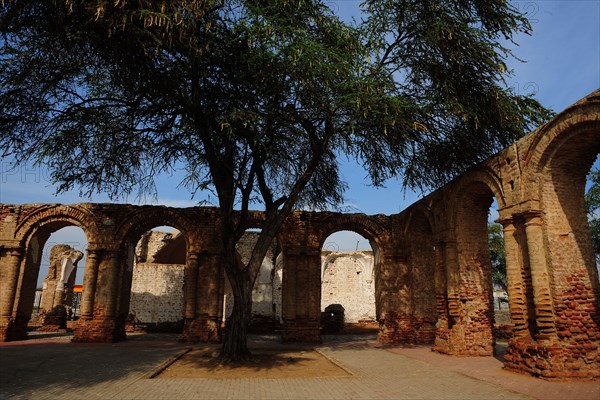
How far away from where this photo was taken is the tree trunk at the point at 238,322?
386 inches

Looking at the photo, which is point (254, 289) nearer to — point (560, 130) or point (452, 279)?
point (452, 279)

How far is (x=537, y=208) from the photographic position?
898 cm

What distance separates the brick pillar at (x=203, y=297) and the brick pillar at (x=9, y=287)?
5.62 metres

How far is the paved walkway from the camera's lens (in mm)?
6523

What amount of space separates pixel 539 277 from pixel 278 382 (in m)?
5.57

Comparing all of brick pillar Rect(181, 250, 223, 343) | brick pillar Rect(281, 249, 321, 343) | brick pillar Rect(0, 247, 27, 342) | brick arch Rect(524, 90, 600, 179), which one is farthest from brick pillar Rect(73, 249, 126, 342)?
brick arch Rect(524, 90, 600, 179)

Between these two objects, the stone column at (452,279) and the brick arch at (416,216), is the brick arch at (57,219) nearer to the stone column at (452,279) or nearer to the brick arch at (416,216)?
the brick arch at (416,216)

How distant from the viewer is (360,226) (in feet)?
54.8

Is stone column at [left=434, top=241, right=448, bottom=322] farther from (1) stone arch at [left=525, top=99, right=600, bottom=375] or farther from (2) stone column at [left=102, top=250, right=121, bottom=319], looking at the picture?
(2) stone column at [left=102, top=250, right=121, bottom=319]

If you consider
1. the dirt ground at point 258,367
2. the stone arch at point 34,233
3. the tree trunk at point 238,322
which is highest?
the stone arch at point 34,233

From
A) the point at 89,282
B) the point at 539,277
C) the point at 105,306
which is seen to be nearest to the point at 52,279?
the point at 89,282

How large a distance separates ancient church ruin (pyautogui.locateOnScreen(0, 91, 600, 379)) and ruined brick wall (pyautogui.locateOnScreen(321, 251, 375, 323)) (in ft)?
35.9

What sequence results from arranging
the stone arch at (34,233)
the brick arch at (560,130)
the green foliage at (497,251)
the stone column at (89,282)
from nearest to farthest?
1. the brick arch at (560,130)
2. the stone column at (89,282)
3. the stone arch at (34,233)
4. the green foliage at (497,251)

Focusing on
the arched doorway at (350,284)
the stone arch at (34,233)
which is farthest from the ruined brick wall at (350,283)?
the stone arch at (34,233)
